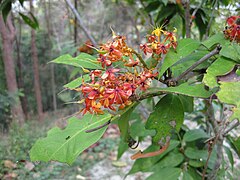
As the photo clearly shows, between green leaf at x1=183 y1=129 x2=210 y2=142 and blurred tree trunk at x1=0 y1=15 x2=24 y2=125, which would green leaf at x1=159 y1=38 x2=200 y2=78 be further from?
blurred tree trunk at x1=0 y1=15 x2=24 y2=125

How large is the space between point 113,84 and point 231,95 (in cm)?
16

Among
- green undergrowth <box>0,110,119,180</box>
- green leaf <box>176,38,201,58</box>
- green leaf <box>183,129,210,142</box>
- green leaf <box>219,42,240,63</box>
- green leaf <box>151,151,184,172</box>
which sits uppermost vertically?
green leaf <box>176,38,201,58</box>

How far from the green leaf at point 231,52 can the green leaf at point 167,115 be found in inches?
4.4

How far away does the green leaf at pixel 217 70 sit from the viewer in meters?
0.39

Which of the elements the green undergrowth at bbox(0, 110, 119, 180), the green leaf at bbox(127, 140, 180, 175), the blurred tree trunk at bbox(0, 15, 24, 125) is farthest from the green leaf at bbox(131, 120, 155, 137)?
the blurred tree trunk at bbox(0, 15, 24, 125)

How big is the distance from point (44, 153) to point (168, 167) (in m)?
0.46

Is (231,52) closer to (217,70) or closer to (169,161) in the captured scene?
(217,70)

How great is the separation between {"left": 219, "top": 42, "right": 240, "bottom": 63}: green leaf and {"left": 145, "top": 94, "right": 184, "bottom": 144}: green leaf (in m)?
0.11

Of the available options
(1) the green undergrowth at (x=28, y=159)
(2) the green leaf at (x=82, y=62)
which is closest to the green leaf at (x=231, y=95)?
(2) the green leaf at (x=82, y=62)

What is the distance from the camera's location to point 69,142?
463 millimetres

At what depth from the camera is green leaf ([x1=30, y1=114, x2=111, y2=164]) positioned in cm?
44

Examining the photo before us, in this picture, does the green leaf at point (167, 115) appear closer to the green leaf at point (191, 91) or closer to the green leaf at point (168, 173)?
the green leaf at point (191, 91)

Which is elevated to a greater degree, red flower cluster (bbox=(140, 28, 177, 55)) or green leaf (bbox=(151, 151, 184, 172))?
red flower cluster (bbox=(140, 28, 177, 55))

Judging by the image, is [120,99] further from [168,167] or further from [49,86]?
[49,86]
